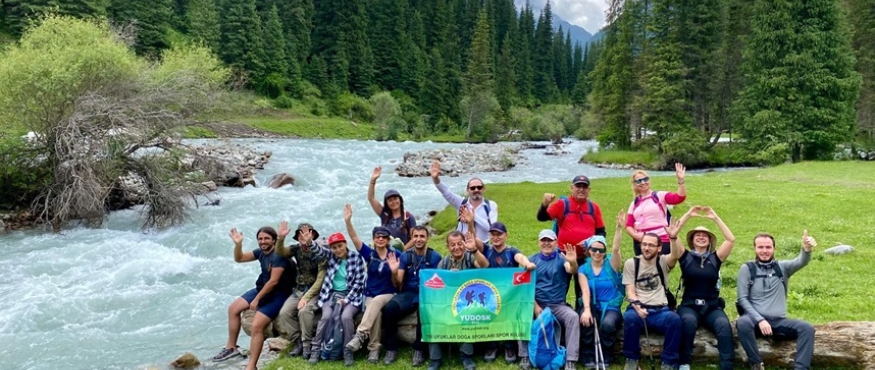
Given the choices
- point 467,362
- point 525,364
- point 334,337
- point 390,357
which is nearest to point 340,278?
point 334,337

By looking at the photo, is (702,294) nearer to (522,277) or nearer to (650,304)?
(650,304)

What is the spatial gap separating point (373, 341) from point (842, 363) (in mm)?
6427

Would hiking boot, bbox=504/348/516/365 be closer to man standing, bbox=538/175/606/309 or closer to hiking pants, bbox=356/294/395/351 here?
man standing, bbox=538/175/606/309

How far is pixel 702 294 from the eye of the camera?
289 inches

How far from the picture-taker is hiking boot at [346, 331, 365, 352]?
26.5 feet

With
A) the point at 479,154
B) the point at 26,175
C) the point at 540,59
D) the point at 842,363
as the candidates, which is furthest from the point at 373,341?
the point at 540,59

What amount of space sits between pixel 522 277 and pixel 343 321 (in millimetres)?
2892

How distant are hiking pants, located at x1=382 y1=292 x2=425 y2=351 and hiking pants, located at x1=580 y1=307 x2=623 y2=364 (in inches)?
95.9

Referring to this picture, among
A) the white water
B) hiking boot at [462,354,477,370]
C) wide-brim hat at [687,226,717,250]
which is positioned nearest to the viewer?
wide-brim hat at [687,226,717,250]

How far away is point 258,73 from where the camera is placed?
81625 mm

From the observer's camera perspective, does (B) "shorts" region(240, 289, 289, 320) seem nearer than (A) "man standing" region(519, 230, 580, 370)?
No

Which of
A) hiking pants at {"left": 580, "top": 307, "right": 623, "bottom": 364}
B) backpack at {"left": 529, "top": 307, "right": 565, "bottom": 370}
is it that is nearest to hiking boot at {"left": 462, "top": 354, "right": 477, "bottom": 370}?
backpack at {"left": 529, "top": 307, "right": 565, "bottom": 370}

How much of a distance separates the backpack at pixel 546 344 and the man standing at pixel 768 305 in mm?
2390

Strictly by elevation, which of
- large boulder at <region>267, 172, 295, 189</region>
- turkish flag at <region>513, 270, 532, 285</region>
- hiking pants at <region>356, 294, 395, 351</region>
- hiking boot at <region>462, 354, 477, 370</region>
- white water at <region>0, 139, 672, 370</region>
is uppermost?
turkish flag at <region>513, 270, 532, 285</region>
